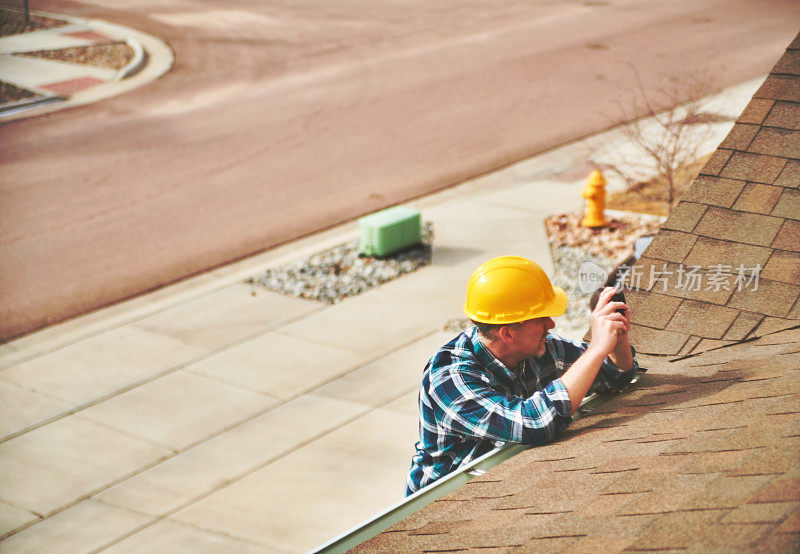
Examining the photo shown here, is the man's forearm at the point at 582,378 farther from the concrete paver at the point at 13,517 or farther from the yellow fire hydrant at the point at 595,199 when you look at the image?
the yellow fire hydrant at the point at 595,199

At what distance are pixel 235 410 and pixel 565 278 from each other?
4170 millimetres

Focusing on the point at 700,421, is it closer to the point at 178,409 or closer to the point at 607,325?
the point at 607,325

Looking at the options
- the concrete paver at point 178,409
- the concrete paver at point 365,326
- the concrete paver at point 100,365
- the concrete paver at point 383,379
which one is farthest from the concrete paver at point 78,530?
the concrete paver at point 365,326

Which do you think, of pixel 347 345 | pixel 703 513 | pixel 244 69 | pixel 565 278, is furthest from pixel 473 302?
pixel 244 69

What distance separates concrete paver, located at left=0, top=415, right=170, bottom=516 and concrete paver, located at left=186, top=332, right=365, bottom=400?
121 centimetres

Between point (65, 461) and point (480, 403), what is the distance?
16.4ft

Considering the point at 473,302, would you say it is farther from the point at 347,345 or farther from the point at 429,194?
the point at 429,194

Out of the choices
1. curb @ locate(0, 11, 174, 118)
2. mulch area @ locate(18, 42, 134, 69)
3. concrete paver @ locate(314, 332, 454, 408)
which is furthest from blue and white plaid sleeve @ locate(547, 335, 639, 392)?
mulch area @ locate(18, 42, 134, 69)

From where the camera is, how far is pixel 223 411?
27.0 feet

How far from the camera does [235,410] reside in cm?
823

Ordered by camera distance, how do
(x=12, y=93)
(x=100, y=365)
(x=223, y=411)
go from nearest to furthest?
(x=223, y=411) < (x=100, y=365) < (x=12, y=93)

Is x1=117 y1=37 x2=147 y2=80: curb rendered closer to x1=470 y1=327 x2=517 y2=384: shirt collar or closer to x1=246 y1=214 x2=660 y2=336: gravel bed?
x1=246 y1=214 x2=660 y2=336: gravel bed

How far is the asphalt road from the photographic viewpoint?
12.2 m

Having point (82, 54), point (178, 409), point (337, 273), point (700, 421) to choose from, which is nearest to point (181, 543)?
point (178, 409)
